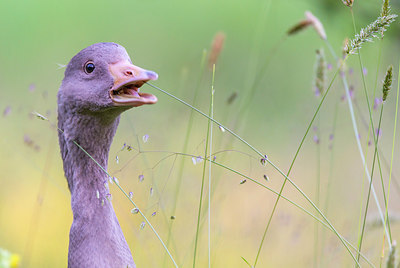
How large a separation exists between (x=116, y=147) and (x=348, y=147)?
2433mm

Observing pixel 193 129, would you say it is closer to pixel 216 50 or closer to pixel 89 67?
pixel 216 50

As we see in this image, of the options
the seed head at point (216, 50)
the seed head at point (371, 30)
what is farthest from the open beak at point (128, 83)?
the seed head at point (371, 30)

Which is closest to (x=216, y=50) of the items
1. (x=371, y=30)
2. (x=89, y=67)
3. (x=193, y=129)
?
(x=89, y=67)

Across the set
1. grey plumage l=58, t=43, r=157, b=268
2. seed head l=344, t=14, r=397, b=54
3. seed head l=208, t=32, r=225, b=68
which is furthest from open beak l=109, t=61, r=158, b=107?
seed head l=344, t=14, r=397, b=54

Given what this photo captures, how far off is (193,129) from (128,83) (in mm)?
4230

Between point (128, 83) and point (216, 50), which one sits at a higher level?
point (216, 50)

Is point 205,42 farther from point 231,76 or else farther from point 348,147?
point 348,147

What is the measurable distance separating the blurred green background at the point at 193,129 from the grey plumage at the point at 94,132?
0.19 meters

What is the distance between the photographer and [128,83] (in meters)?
2.88

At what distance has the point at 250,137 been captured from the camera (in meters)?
7.67

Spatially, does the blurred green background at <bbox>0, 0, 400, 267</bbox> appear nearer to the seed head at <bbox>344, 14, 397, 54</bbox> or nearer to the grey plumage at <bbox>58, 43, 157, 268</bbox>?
the grey plumage at <bbox>58, 43, 157, 268</bbox>

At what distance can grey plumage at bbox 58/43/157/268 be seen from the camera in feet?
9.66

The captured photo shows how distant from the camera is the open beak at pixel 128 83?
109 inches

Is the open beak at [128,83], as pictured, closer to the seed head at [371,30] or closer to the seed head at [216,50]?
the seed head at [216,50]
